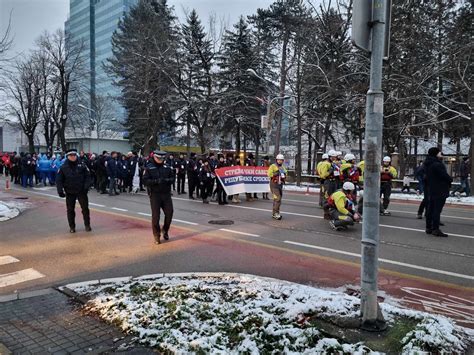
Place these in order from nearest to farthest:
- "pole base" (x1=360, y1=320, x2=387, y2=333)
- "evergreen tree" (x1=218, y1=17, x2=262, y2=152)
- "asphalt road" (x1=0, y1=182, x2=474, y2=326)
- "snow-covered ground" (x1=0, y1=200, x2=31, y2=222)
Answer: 1. "pole base" (x1=360, y1=320, x2=387, y2=333)
2. "asphalt road" (x1=0, y1=182, x2=474, y2=326)
3. "snow-covered ground" (x1=0, y1=200, x2=31, y2=222)
4. "evergreen tree" (x1=218, y1=17, x2=262, y2=152)

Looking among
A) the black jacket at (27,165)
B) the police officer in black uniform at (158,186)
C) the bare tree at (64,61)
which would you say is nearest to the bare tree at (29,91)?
the bare tree at (64,61)

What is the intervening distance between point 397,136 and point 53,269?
25056 mm

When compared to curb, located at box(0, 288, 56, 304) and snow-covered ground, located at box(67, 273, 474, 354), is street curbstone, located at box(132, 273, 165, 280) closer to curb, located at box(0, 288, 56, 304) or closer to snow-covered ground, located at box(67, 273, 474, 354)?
snow-covered ground, located at box(67, 273, 474, 354)

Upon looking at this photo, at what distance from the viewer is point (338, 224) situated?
33.3ft

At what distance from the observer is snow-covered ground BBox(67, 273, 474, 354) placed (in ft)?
12.4

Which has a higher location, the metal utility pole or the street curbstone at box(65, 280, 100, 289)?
the metal utility pole

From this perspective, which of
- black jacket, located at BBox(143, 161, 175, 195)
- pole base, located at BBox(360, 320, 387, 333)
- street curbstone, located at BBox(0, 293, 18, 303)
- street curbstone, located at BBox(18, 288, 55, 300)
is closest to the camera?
pole base, located at BBox(360, 320, 387, 333)

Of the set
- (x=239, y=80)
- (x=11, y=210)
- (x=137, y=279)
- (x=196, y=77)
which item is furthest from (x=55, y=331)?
(x=239, y=80)

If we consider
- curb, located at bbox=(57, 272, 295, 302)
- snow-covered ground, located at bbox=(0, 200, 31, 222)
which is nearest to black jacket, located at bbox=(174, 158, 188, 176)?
snow-covered ground, located at bbox=(0, 200, 31, 222)

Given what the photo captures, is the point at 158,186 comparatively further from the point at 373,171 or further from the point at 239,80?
the point at 239,80

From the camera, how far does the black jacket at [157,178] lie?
860 centimetres

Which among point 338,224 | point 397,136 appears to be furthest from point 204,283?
point 397,136

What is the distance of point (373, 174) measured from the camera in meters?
4.05

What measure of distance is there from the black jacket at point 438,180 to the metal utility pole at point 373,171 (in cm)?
639
